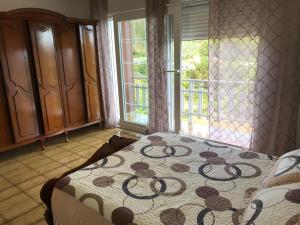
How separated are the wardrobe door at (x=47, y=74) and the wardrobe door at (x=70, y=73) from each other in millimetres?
108

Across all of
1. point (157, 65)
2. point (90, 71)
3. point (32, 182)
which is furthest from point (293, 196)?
point (90, 71)

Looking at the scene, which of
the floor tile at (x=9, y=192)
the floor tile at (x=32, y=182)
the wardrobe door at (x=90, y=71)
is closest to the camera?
the floor tile at (x=9, y=192)

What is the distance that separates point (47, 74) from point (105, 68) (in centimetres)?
106

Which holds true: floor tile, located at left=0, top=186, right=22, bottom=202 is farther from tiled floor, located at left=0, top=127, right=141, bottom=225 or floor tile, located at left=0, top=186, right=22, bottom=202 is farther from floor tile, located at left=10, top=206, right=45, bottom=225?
floor tile, located at left=10, top=206, right=45, bottom=225

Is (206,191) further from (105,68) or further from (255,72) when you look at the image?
(105,68)

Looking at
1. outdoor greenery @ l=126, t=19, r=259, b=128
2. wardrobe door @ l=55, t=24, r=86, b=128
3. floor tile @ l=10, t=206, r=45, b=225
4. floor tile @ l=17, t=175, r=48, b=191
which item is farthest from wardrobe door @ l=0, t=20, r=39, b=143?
outdoor greenery @ l=126, t=19, r=259, b=128

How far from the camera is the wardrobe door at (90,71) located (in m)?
3.86

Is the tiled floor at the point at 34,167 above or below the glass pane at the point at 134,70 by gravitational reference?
below

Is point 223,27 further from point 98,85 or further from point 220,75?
point 98,85

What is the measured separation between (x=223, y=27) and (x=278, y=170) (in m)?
1.95

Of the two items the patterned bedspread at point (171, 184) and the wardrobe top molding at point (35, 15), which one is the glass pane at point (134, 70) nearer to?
the wardrobe top molding at point (35, 15)

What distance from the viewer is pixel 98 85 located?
13.8 feet

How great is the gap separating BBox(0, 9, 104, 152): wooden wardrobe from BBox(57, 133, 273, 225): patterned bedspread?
79.7 inches

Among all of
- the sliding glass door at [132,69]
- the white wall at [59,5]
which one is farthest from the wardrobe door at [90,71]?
the white wall at [59,5]
